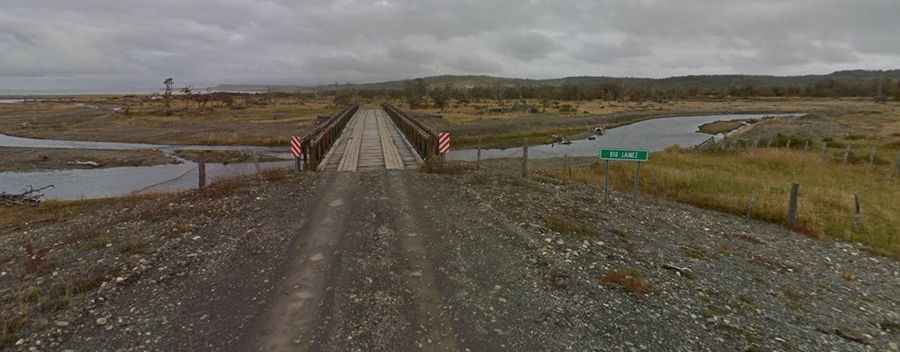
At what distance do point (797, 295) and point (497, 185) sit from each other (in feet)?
22.5

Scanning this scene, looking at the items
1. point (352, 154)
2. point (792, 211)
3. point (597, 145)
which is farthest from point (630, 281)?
point (597, 145)

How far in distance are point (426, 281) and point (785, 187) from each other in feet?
45.6

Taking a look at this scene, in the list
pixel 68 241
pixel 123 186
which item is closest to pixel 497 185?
pixel 68 241

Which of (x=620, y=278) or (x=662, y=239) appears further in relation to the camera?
(x=662, y=239)

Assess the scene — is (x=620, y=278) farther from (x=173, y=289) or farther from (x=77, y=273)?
(x=77, y=273)

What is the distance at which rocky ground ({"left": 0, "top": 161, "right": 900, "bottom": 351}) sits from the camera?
4.37 m

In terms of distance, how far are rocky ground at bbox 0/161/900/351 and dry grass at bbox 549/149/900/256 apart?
1435 mm

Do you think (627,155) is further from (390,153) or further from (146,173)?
(146,173)

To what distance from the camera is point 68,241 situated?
24.5 ft

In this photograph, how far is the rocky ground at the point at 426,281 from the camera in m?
4.37

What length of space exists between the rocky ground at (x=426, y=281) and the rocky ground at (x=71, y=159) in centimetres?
2007

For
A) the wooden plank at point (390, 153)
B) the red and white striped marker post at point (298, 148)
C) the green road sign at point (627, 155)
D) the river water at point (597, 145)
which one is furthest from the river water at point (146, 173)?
the green road sign at point (627, 155)

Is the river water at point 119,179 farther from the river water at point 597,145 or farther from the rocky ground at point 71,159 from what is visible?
the river water at point 597,145

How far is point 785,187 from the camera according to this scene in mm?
13719
